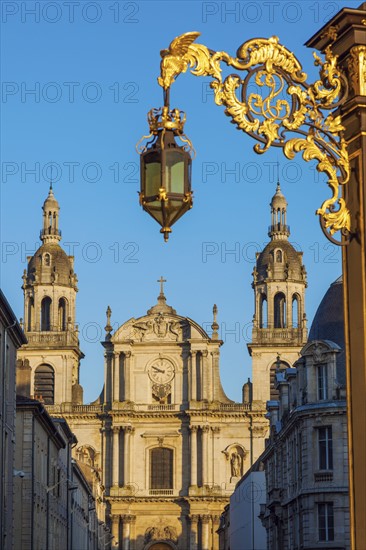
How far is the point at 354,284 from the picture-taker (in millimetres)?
10836

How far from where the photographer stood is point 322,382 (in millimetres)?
44375

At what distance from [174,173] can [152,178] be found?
21cm

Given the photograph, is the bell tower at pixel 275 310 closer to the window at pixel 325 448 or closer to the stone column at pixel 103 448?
the stone column at pixel 103 448

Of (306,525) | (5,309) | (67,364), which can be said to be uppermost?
(67,364)

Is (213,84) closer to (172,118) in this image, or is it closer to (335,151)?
(172,118)

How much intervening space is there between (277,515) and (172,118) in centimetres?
4293

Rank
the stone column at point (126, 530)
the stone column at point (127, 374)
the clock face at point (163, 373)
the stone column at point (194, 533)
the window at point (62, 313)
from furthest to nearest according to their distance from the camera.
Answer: the window at point (62, 313)
the clock face at point (163, 373)
the stone column at point (127, 374)
the stone column at point (126, 530)
the stone column at point (194, 533)

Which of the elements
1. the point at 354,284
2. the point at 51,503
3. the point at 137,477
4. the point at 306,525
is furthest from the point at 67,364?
the point at 354,284

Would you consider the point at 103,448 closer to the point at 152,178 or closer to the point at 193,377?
the point at 193,377

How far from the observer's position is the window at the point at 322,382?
144 ft

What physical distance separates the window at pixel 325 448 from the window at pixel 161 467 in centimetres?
4793

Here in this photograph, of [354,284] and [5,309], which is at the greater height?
[5,309]

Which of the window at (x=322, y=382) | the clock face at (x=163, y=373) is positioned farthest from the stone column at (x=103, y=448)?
the window at (x=322, y=382)

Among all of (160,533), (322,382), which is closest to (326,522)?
(322,382)
